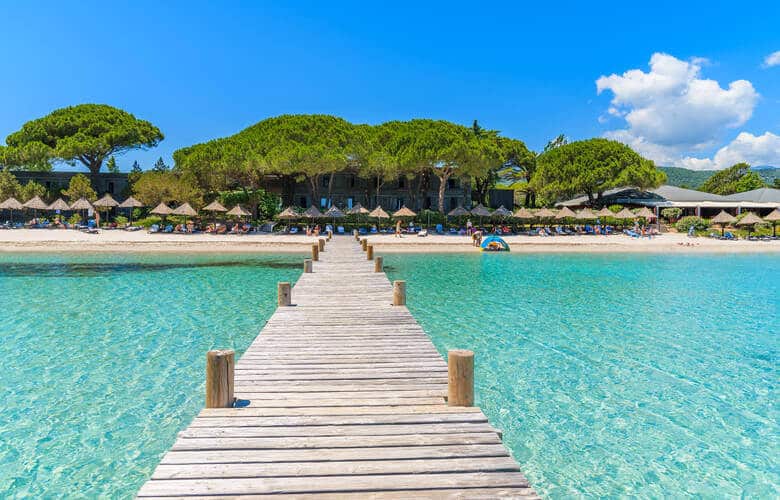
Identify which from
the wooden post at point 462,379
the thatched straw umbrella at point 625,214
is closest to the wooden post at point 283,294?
the wooden post at point 462,379

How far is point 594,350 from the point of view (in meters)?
9.92

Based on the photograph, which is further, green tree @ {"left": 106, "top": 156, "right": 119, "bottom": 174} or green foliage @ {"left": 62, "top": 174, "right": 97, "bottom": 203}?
green tree @ {"left": 106, "top": 156, "right": 119, "bottom": 174}

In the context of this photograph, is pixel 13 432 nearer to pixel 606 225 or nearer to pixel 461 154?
pixel 461 154

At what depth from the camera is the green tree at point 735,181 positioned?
66312mm

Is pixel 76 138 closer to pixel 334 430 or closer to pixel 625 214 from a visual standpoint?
pixel 625 214

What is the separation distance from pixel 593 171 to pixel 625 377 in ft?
145

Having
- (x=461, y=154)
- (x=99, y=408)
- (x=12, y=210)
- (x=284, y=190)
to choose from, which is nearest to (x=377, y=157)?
(x=461, y=154)

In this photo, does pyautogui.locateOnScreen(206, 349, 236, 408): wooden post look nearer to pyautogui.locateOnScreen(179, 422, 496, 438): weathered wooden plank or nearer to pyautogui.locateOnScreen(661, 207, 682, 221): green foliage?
pyautogui.locateOnScreen(179, 422, 496, 438): weathered wooden plank

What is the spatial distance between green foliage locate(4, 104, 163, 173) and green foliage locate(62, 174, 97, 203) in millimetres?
4466

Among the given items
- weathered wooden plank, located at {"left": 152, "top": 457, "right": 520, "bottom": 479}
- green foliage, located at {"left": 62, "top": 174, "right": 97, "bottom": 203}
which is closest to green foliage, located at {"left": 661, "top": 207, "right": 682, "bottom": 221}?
weathered wooden plank, located at {"left": 152, "top": 457, "right": 520, "bottom": 479}

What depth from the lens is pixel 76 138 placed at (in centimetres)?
4628

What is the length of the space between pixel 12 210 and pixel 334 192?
90.9 ft

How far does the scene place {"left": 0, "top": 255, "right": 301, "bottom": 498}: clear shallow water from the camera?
557 cm

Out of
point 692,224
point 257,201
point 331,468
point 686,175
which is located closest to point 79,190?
point 257,201
